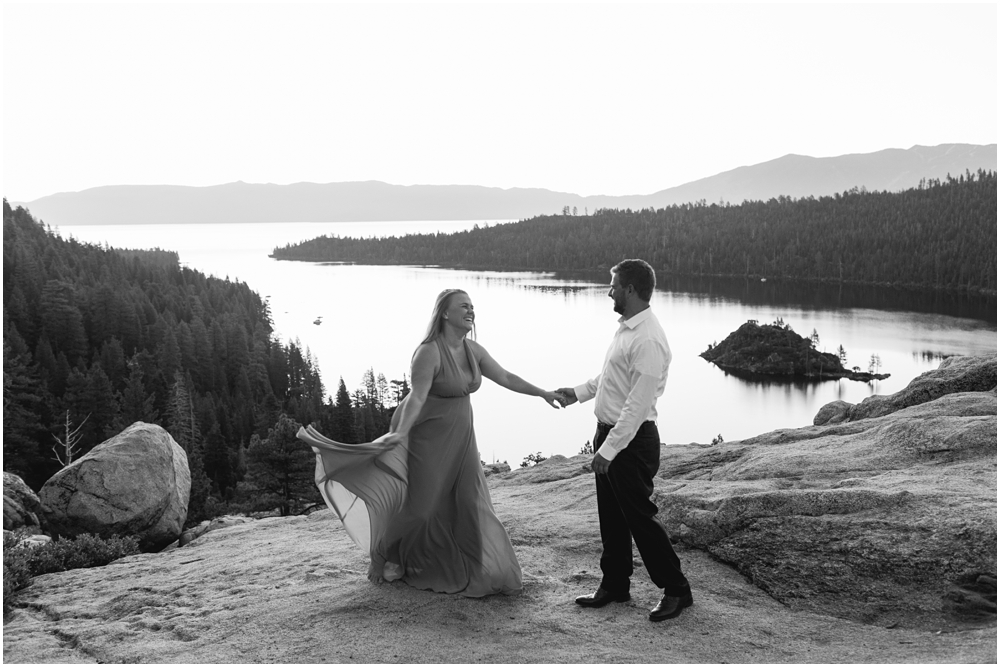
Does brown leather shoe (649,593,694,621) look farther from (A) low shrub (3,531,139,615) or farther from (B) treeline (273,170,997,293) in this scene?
(B) treeline (273,170,997,293)

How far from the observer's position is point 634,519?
5.14 m

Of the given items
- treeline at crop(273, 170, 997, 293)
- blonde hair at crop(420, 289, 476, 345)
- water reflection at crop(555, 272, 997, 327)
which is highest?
treeline at crop(273, 170, 997, 293)

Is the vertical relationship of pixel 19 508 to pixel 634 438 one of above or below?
below

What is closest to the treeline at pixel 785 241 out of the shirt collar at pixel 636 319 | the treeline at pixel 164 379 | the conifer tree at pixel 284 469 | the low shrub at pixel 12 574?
the treeline at pixel 164 379

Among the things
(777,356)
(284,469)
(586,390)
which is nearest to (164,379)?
(284,469)

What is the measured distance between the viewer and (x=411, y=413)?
5.65 metres

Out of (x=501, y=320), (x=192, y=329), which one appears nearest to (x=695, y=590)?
(x=192, y=329)

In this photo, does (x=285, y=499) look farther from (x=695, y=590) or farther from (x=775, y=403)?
(x=775, y=403)

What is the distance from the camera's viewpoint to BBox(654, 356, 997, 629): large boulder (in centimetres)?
521

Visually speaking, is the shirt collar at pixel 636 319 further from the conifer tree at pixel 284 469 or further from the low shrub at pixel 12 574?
the conifer tree at pixel 284 469

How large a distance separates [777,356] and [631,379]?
7596 centimetres

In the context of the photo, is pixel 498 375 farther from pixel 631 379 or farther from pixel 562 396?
pixel 631 379

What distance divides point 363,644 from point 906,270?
145 metres

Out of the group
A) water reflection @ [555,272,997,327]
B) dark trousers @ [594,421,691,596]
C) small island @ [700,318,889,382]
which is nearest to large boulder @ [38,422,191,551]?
dark trousers @ [594,421,691,596]
